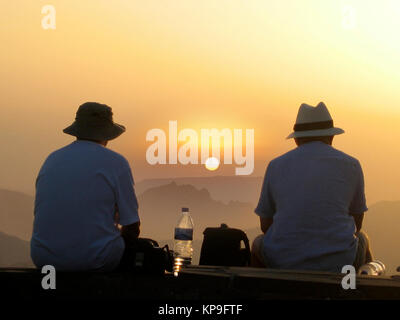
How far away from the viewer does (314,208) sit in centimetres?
451

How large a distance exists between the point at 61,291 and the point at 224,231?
3.17 metres

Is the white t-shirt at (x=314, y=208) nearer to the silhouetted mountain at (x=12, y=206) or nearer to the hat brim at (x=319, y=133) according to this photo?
the hat brim at (x=319, y=133)

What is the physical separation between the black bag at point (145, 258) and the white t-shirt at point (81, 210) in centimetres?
9

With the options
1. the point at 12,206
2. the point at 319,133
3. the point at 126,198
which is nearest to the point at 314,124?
the point at 319,133

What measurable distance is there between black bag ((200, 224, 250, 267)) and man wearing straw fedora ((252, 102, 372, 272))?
1571mm

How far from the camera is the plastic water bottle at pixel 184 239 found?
6.30 meters

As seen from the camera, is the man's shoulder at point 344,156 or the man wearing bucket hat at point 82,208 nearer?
the man wearing bucket hat at point 82,208

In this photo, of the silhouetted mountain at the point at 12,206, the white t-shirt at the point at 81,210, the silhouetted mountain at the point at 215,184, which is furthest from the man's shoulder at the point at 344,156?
the silhouetted mountain at the point at 12,206

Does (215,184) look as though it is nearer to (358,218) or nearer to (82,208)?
(358,218)

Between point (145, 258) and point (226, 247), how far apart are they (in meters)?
2.41

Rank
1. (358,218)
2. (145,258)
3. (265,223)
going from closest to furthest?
1. (145,258)
2. (358,218)
3. (265,223)

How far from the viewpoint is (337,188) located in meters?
4.56
